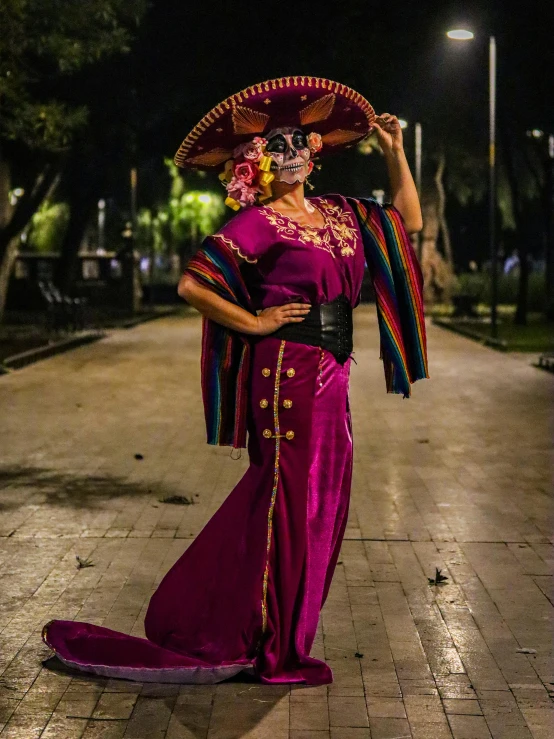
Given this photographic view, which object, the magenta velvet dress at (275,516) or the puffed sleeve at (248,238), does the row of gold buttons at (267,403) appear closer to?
the magenta velvet dress at (275,516)

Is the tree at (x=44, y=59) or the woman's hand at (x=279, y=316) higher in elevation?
the tree at (x=44, y=59)

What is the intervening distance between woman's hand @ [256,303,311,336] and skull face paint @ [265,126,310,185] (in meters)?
0.51

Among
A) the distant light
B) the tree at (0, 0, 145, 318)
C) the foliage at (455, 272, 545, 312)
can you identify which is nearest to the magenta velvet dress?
the tree at (0, 0, 145, 318)

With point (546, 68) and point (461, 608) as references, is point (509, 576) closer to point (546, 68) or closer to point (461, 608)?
point (461, 608)

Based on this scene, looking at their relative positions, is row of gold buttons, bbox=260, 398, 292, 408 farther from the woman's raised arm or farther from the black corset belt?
the woman's raised arm

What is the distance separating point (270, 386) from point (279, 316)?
0.29m

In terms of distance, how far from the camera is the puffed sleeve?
5359mm

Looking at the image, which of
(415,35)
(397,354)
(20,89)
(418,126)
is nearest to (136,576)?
(397,354)

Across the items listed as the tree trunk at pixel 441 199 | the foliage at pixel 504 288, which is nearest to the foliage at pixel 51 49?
the foliage at pixel 504 288

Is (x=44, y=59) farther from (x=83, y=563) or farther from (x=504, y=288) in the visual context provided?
(x=504, y=288)

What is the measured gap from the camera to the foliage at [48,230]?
70.8 metres

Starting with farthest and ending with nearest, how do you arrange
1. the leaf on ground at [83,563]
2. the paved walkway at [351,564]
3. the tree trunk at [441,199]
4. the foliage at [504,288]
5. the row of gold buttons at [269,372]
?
the tree trunk at [441,199]
the foliage at [504,288]
the leaf on ground at [83,563]
the row of gold buttons at [269,372]
the paved walkway at [351,564]

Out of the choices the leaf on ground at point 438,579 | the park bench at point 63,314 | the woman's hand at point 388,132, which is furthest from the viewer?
the park bench at point 63,314

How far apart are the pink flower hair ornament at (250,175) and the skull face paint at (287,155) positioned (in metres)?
0.03
